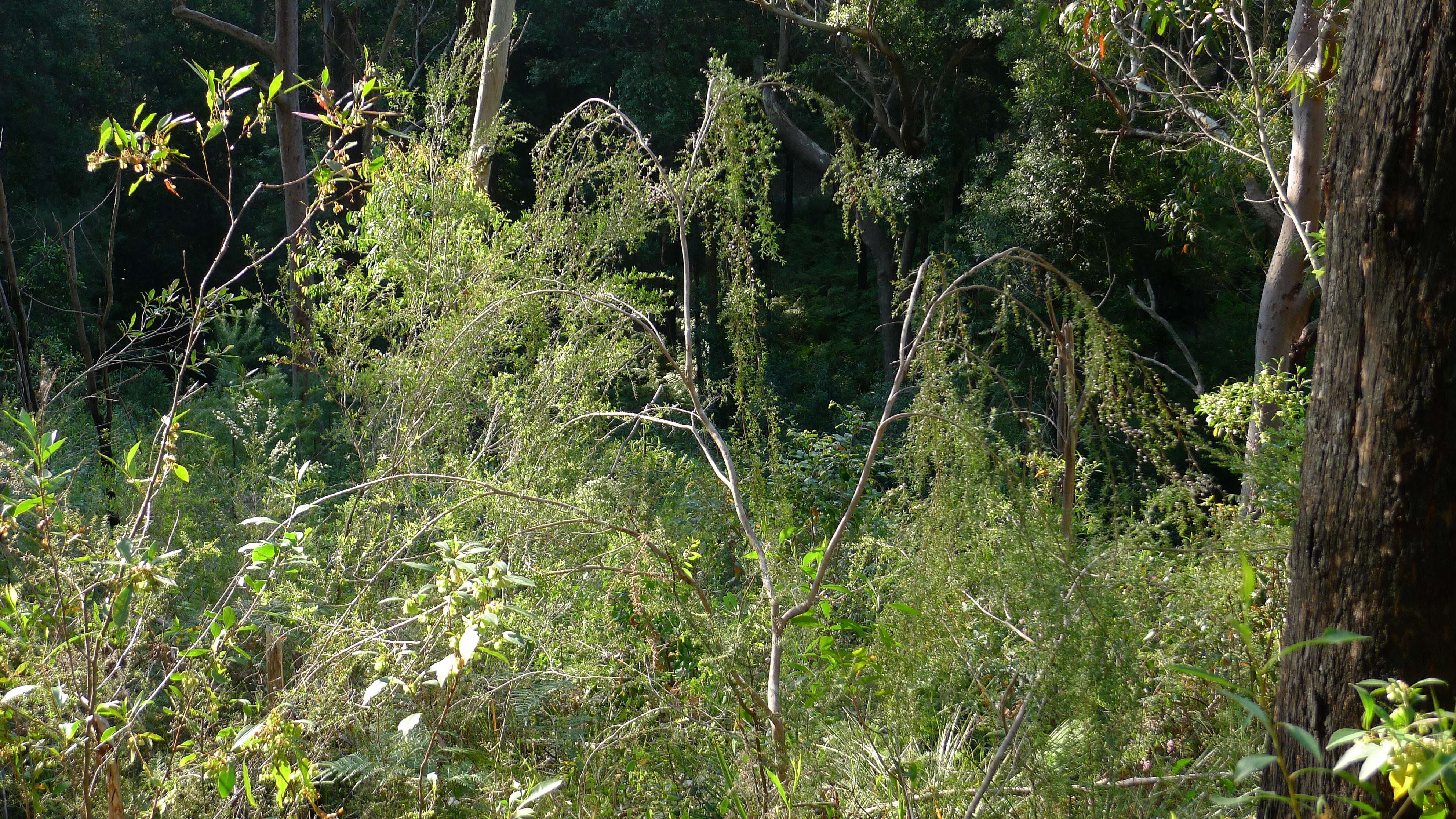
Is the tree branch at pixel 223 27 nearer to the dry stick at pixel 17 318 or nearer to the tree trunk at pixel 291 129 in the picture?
the tree trunk at pixel 291 129

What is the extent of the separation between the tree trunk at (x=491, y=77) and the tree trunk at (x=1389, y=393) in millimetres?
3631

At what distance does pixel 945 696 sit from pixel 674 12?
12.5 meters

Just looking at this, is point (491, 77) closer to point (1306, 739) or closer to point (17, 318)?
point (17, 318)

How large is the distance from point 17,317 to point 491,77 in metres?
2.47

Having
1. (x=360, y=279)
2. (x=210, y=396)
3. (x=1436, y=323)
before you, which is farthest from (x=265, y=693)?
(x=210, y=396)

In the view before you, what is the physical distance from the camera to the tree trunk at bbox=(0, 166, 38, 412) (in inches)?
139

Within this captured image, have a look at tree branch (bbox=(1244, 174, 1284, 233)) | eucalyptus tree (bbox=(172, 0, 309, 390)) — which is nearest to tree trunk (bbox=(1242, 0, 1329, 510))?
tree branch (bbox=(1244, 174, 1284, 233))

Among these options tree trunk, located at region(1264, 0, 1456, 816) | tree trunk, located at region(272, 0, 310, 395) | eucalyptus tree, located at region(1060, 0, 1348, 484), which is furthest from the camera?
tree trunk, located at region(272, 0, 310, 395)

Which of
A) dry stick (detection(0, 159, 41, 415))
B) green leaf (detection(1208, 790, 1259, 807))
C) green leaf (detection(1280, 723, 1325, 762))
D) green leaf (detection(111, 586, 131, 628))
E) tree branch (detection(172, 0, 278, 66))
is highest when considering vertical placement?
tree branch (detection(172, 0, 278, 66))

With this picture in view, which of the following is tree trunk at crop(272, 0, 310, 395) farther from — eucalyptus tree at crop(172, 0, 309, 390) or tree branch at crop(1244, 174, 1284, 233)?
tree branch at crop(1244, 174, 1284, 233)

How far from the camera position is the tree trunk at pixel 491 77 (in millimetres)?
4316

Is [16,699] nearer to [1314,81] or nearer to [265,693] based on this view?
[265,693]

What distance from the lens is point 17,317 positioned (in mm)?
3881

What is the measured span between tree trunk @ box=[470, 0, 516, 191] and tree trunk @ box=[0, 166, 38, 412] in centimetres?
190
